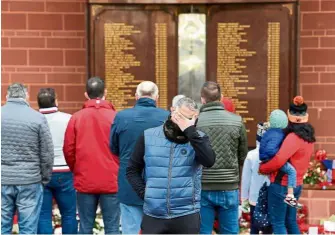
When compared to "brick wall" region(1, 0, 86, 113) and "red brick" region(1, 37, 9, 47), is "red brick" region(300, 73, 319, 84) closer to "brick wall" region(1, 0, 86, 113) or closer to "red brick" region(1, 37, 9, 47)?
"brick wall" region(1, 0, 86, 113)

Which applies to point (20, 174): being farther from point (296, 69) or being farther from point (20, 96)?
point (296, 69)

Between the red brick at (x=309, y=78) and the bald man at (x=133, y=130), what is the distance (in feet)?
11.4

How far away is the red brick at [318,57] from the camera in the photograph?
9758mm

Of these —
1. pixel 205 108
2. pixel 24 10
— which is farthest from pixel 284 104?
pixel 24 10

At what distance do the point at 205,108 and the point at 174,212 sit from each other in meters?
1.59

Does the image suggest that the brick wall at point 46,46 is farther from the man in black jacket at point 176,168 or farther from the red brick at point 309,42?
the man in black jacket at point 176,168

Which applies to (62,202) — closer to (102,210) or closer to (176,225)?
(102,210)

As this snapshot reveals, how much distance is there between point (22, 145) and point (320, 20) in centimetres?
418

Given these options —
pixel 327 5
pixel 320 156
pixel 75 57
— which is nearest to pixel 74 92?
pixel 75 57

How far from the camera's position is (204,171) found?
7.03 metres

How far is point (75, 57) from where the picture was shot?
9.92 metres

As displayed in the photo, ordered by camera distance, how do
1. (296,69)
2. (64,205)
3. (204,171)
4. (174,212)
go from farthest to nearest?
(296,69) → (64,205) → (204,171) → (174,212)

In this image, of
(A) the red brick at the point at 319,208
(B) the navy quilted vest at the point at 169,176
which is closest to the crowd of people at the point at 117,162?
(B) the navy quilted vest at the point at 169,176

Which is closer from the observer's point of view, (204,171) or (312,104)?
(204,171)
